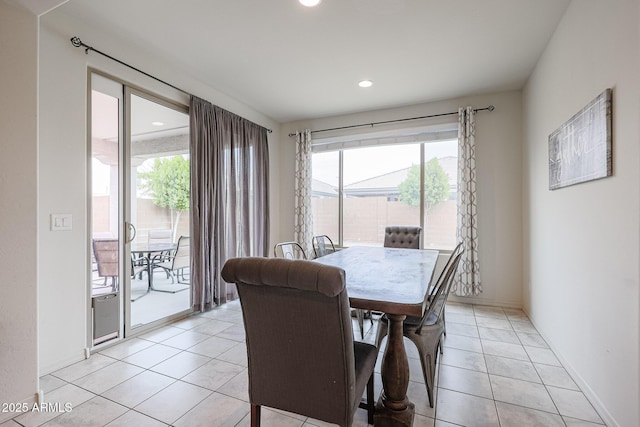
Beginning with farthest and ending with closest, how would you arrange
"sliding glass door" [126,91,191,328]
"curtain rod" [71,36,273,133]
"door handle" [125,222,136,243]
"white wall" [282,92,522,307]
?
"white wall" [282,92,522,307] < "sliding glass door" [126,91,191,328] < "door handle" [125,222,136,243] < "curtain rod" [71,36,273,133]

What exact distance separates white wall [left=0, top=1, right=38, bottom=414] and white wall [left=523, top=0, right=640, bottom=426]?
3.23 metres

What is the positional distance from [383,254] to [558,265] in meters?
1.48

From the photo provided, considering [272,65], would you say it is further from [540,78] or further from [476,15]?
[540,78]

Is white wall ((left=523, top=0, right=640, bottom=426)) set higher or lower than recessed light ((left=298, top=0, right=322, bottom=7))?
lower

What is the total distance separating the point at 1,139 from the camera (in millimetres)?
1643

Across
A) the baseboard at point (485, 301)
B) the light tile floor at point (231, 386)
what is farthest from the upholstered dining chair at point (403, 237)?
the light tile floor at point (231, 386)

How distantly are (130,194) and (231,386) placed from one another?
1.94m

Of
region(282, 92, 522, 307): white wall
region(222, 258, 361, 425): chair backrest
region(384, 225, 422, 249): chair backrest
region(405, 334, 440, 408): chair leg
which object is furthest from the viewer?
region(384, 225, 422, 249): chair backrest

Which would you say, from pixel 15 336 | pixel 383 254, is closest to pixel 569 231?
pixel 383 254

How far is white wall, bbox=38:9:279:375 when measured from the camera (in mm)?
2129

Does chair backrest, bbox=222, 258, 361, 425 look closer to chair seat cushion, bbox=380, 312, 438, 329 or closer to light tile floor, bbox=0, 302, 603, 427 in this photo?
light tile floor, bbox=0, 302, 603, 427

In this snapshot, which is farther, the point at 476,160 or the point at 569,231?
the point at 476,160

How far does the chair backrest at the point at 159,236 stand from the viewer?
3357 millimetres

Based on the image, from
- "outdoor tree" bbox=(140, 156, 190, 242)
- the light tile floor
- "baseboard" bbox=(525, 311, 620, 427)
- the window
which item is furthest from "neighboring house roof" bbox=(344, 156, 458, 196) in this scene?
"outdoor tree" bbox=(140, 156, 190, 242)
